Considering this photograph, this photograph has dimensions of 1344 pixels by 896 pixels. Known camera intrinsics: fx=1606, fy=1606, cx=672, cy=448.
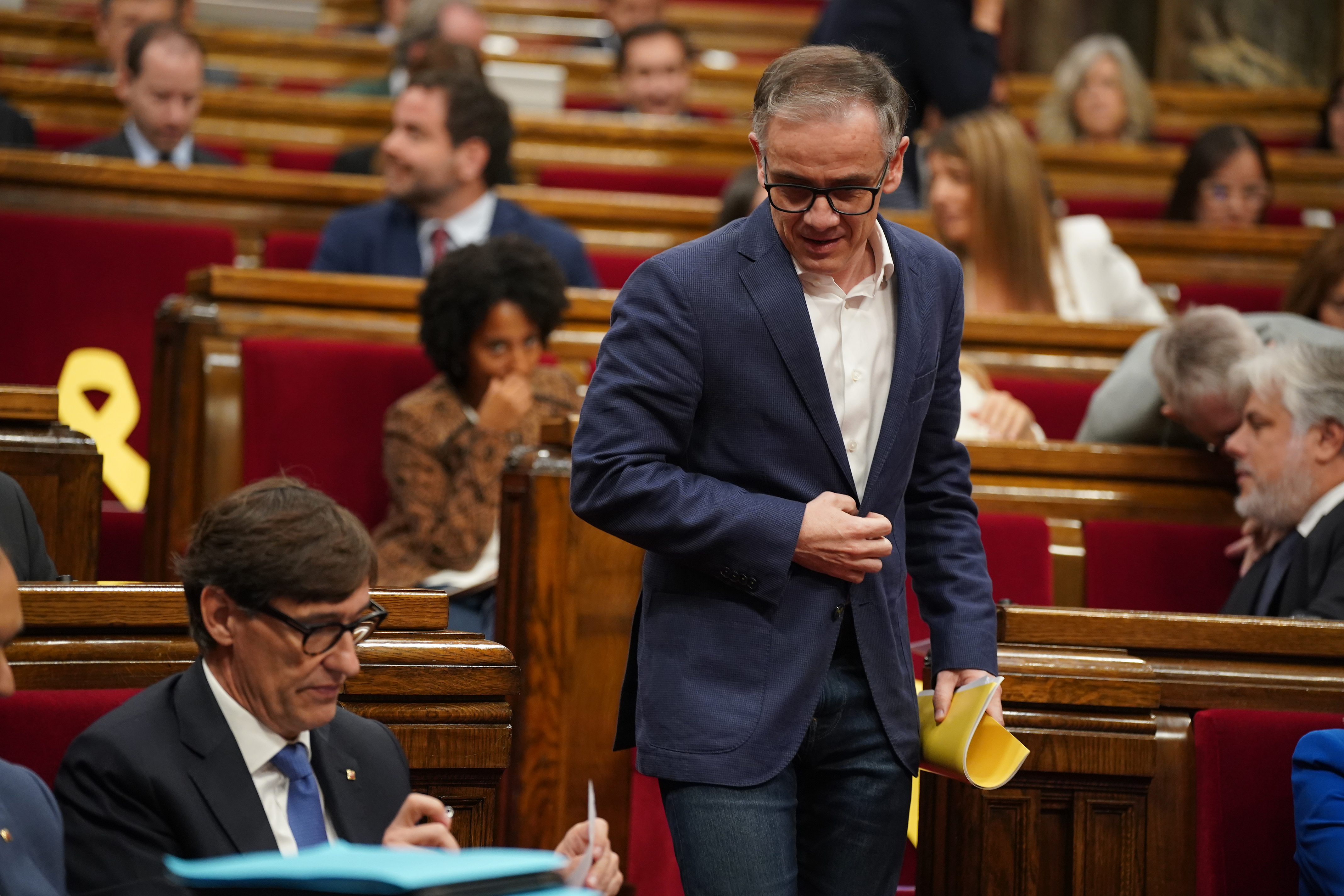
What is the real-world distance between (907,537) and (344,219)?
197 centimetres

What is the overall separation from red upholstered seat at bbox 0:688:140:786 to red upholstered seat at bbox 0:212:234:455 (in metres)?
1.67

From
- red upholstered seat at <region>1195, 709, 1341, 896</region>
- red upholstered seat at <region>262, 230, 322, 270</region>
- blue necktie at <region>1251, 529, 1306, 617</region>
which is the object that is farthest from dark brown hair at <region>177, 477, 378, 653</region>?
red upholstered seat at <region>262, 230, 322, 270</region>

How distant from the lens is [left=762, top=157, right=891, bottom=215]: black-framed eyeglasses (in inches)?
52.0

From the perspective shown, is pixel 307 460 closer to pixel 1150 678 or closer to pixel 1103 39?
pixel 1150 678

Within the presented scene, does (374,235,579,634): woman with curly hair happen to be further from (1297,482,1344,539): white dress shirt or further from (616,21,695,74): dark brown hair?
(616,21,695,74): dark brown hair

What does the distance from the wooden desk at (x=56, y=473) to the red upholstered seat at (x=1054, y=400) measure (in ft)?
5.42

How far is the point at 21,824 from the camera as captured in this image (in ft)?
3.76

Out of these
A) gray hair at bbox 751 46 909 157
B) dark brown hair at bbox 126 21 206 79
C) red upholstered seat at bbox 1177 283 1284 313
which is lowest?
red upholstered seat at bbox 1177 283 1284 313

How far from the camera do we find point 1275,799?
1.67 meters

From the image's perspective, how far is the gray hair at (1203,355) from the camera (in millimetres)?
2311

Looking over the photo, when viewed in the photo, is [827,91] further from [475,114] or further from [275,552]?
[475,114]

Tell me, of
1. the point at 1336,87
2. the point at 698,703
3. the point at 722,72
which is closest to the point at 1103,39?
the point at 1336,87

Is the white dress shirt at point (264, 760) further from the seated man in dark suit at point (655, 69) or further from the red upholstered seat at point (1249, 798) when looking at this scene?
the seated man in dark suit at point (655, 69)

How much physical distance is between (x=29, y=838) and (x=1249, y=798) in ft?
3.89
